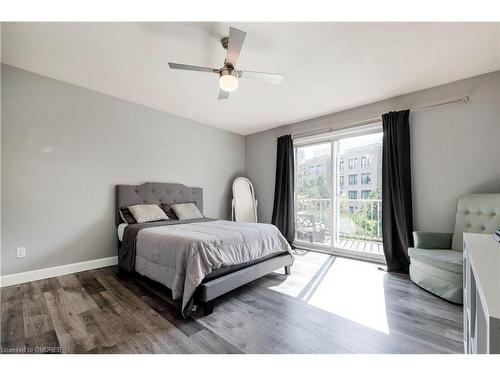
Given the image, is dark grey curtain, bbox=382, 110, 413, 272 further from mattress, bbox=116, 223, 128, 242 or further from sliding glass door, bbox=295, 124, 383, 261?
mattress, bbox=116, 223, 128, 242

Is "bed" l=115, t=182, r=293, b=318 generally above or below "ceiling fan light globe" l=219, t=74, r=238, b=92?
below

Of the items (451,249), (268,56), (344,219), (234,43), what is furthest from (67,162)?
(451,249)

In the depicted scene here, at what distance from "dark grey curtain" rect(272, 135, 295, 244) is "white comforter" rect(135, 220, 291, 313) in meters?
1.55

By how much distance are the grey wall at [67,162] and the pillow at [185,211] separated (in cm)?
55

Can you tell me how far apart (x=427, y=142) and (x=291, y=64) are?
6.95 feet

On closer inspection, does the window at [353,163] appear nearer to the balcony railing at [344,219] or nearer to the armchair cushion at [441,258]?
the balcony railing at [344,219]

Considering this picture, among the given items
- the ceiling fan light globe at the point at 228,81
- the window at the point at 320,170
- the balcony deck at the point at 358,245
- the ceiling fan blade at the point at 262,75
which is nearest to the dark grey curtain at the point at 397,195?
the balcony deck at the point at 358,245

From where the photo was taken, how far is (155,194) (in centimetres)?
356

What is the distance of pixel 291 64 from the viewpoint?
234 cm

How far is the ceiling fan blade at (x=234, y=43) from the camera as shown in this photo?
1583mm

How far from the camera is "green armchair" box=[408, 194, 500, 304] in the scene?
A: 82.0 inches

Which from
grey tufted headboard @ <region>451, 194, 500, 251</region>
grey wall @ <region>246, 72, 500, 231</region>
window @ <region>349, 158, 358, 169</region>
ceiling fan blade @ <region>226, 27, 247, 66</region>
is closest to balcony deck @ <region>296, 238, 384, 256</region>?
grey wall @ <region>246, 72, 500, 231</region>

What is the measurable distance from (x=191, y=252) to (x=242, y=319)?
704 millimetres
